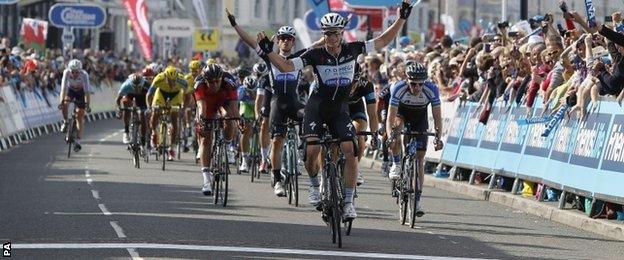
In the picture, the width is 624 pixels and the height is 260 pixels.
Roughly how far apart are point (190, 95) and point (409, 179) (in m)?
14.2

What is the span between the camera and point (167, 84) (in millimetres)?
31531

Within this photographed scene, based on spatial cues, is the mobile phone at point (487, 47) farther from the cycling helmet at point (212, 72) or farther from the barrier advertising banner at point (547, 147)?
the cycling helmet at point (212, 72)

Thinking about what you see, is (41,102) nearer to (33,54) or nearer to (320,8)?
(33,54)

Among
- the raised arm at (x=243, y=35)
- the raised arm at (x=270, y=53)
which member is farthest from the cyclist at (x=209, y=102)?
the raised arm at (x=270, y=53)

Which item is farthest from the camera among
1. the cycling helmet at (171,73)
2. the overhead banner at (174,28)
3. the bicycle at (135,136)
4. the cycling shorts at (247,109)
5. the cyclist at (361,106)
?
the overhead banner at (174,28)

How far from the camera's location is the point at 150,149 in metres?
34.2

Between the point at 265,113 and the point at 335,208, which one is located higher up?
the point at 265,113

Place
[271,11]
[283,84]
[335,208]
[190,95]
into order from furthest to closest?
[271,11] → [190,95] → [283,84] → [335,208]

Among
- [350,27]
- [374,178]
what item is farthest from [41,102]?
[374,178]

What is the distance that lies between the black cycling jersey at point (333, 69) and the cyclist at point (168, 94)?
45.6 feet

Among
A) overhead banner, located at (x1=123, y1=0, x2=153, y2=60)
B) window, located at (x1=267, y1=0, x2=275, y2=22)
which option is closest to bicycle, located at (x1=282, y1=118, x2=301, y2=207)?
overhead banner, located at (x1=123, y1=0, x2=153, y2=60)

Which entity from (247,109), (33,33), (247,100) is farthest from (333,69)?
(33,33)

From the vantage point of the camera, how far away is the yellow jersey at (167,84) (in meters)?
31.1

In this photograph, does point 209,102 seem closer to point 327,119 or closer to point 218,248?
point 327,119
